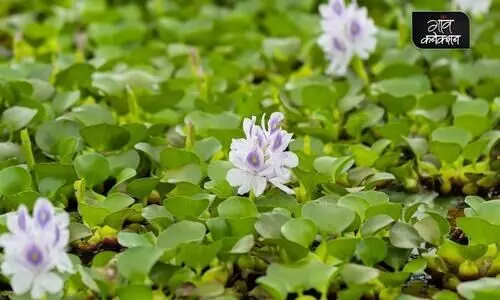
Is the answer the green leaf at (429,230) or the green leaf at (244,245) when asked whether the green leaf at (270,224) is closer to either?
the green leaf at (244,245)

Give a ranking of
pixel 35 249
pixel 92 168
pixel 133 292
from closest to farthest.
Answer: pixel 35 249, pixel 133 292, pixel 92 168

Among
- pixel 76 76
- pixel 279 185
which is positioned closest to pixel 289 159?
pixel 279 185

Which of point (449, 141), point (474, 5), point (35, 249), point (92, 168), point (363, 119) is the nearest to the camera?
point (35, 249)

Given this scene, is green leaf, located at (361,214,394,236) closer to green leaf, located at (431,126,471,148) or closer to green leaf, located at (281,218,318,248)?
green leaf, located at (281,218,318,248)

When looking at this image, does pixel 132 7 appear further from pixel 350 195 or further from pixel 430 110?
pixel 350 195

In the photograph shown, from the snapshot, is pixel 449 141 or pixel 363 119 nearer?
pixel 449 141

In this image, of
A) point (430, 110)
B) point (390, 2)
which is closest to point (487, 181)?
point (430, 110)

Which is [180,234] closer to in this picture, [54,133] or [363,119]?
[54,133]
